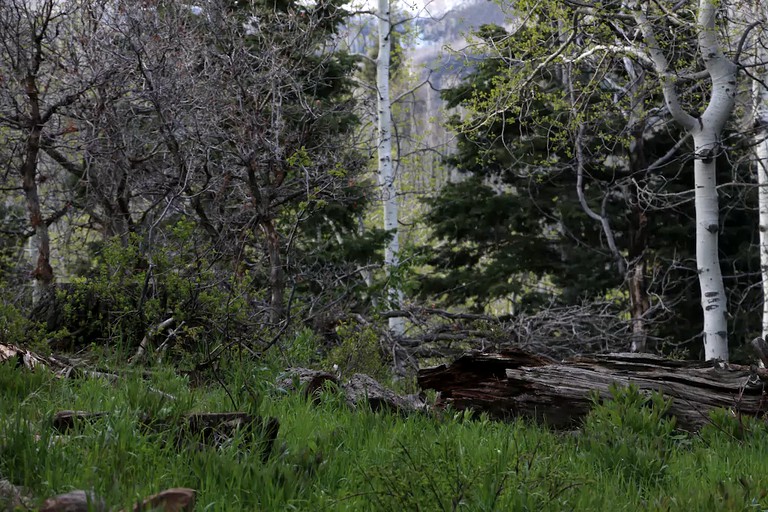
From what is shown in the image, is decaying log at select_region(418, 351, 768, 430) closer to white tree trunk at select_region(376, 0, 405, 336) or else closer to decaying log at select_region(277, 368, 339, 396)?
decaying log at select_region(277, 368, 339, 396)

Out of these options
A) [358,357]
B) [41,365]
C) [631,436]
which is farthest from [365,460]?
[358,357]

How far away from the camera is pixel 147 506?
2.33 m

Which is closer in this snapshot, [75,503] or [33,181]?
[75,503]

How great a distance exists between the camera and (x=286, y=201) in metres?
9.71

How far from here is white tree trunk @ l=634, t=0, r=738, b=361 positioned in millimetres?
9953

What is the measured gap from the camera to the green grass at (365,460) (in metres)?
2.77

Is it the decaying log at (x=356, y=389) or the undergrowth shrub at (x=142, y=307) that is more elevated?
the undergrowth shrub at (x=142, y=307)

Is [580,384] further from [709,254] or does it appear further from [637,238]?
[637,238]

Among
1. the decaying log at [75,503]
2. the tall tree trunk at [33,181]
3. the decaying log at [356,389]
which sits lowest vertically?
the decaying log at [356,389]

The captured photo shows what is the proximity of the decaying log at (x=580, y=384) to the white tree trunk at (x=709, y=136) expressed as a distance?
5.38 meters

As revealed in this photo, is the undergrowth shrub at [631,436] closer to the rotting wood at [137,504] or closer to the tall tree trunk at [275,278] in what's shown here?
the rotting wood at [137,504]

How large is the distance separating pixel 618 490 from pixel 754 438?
150 cm

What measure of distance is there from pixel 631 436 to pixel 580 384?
127cm

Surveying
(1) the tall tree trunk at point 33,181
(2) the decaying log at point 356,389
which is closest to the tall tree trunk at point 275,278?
(1) the tall tree trunk at point 33,181
